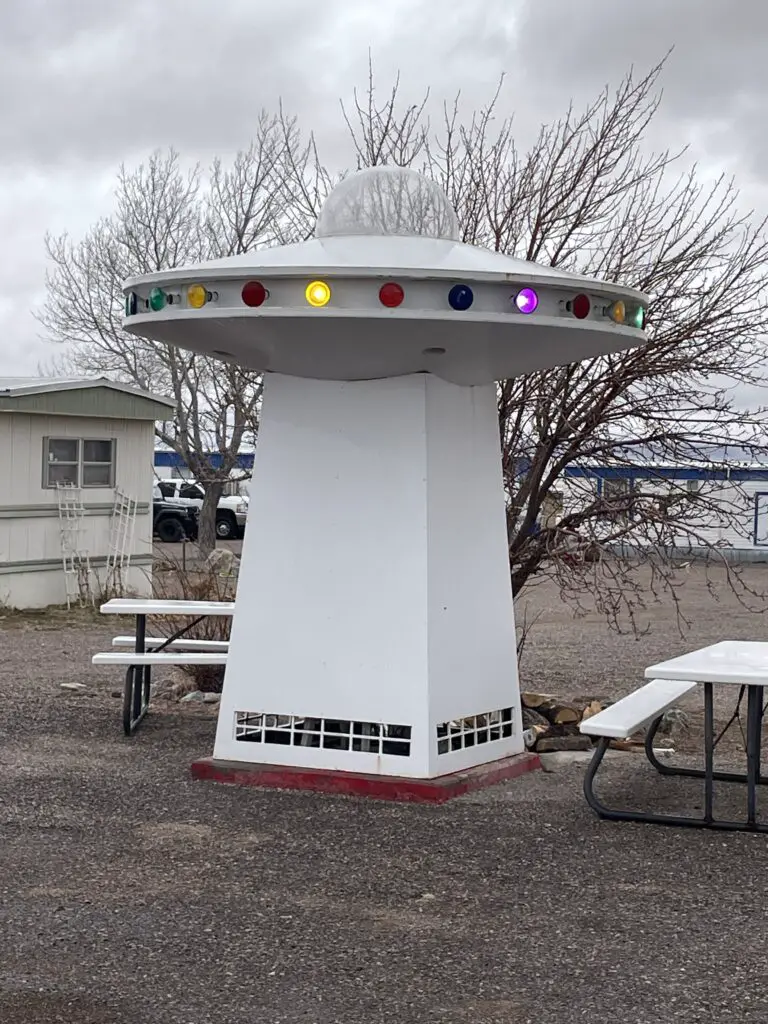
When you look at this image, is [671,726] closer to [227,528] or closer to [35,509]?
[35,509]

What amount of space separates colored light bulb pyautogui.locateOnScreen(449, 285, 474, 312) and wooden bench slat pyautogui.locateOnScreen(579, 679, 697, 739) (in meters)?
1.89

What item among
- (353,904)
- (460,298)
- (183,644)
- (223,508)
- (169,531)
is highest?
(460,298)

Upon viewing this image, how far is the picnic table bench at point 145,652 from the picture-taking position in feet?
27.5

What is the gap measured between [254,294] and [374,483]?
3.64 ft

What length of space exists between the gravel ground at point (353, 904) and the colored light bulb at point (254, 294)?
226cm

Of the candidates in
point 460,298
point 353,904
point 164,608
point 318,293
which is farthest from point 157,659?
point 353,904

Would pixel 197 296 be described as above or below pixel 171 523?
above

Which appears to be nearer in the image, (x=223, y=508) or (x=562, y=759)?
(x=562, y=759)

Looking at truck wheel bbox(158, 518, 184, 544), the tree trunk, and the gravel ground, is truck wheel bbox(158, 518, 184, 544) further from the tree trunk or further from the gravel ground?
the gravel ground

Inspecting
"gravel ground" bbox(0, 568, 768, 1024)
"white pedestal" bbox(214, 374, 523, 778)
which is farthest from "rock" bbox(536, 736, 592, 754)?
"white pedestal" bbox(214, 374, 523, 778)

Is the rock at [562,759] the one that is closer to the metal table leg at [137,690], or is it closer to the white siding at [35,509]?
the metal table leg at [137,690]

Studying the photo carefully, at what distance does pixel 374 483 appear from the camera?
A: 696 cm

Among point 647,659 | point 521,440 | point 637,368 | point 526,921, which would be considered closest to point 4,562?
point 647,659

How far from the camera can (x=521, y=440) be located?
9.79 meters
